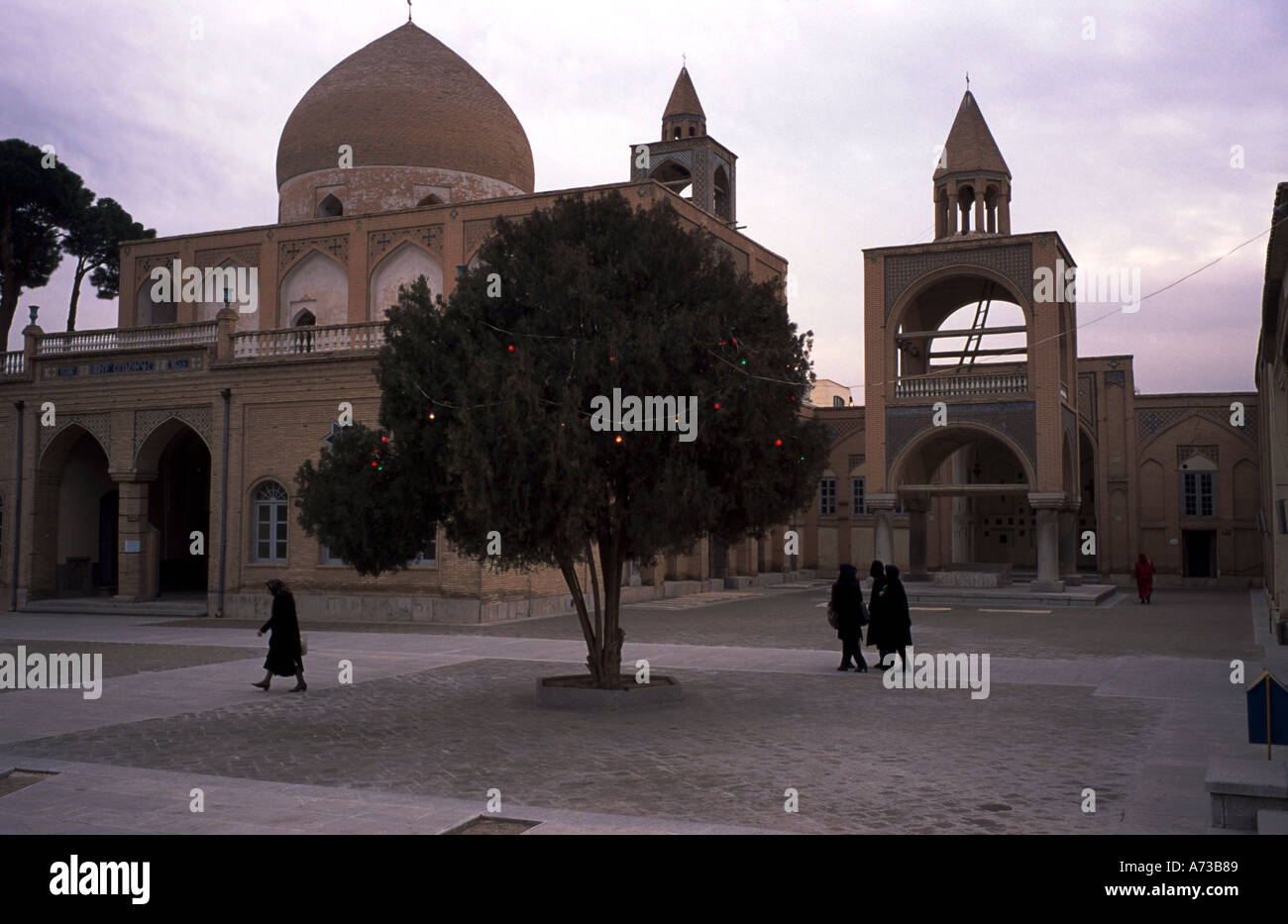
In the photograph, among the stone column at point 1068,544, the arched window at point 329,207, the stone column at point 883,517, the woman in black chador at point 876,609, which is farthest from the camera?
the stone column at point 1068,544

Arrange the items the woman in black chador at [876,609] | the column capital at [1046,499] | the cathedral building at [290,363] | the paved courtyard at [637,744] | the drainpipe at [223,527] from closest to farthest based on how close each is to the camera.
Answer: the paved courtyard at [637,744] < the woman in black chador at [876,609] < the cathedral building at [290,363] < the drainpipe at [223,527] < the column capital at [1046,499]

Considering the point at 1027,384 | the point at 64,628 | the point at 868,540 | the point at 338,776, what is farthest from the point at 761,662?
the point at 868,540

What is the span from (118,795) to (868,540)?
3396cm

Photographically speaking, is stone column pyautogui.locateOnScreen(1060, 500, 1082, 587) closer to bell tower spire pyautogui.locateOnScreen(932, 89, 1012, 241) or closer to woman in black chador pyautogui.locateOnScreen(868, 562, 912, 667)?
bell tower spire pyautogui.locateOnScreen(932, 89, 1012, 241)

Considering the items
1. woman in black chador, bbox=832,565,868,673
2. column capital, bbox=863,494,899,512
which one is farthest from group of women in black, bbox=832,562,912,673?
column capital, bbox=863,494,899,512

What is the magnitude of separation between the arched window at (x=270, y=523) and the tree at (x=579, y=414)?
40.3 ft

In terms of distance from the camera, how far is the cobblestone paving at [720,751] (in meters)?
7.00

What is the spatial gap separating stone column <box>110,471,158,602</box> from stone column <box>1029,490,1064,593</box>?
21919mm

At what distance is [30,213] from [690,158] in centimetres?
2229

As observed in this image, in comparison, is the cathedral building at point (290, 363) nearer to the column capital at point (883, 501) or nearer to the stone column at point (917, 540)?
the stone column at point (917, 540)

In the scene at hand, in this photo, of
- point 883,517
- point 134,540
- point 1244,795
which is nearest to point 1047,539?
point 883,517

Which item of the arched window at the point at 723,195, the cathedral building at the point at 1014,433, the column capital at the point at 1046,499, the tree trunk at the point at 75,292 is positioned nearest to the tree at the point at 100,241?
the tree trunk at the point at 75,292

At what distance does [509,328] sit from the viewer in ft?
35.5
